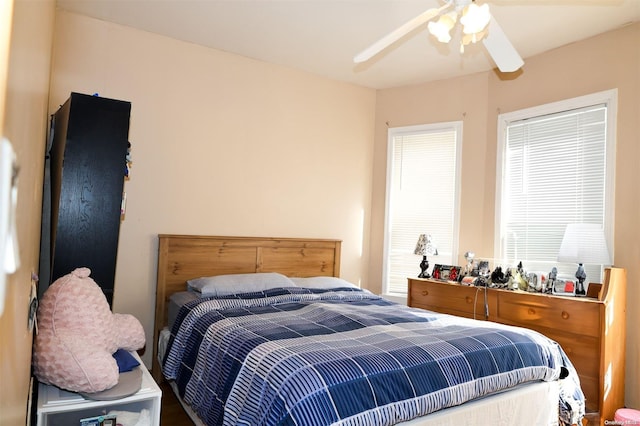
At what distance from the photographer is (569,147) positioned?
11.6 ft

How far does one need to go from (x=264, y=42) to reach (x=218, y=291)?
2.06m

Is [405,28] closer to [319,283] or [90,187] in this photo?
[90,187]

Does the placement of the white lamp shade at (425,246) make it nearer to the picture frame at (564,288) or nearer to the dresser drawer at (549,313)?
the dresser drawer at (549,313)

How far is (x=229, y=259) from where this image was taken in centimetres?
384

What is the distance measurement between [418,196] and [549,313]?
5.79ft

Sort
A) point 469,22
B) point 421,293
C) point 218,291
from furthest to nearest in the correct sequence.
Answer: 1. point 421,293
2. point 218,291
3. point 469,22

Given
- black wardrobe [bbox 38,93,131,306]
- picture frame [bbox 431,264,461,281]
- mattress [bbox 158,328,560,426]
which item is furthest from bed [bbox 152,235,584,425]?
picture frame [bbox 431,264,461,281]

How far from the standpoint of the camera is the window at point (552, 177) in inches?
130

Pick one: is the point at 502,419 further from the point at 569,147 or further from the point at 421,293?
the point at 569,147

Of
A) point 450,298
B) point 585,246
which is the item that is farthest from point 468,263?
point 585,246

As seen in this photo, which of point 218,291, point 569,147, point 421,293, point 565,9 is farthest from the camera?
point 421,293

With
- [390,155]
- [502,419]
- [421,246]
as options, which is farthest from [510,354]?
[390,155]

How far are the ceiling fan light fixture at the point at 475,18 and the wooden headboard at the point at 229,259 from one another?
2592mm

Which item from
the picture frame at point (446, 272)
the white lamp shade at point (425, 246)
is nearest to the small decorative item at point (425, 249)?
the white lamp shade at point (425, 246)
